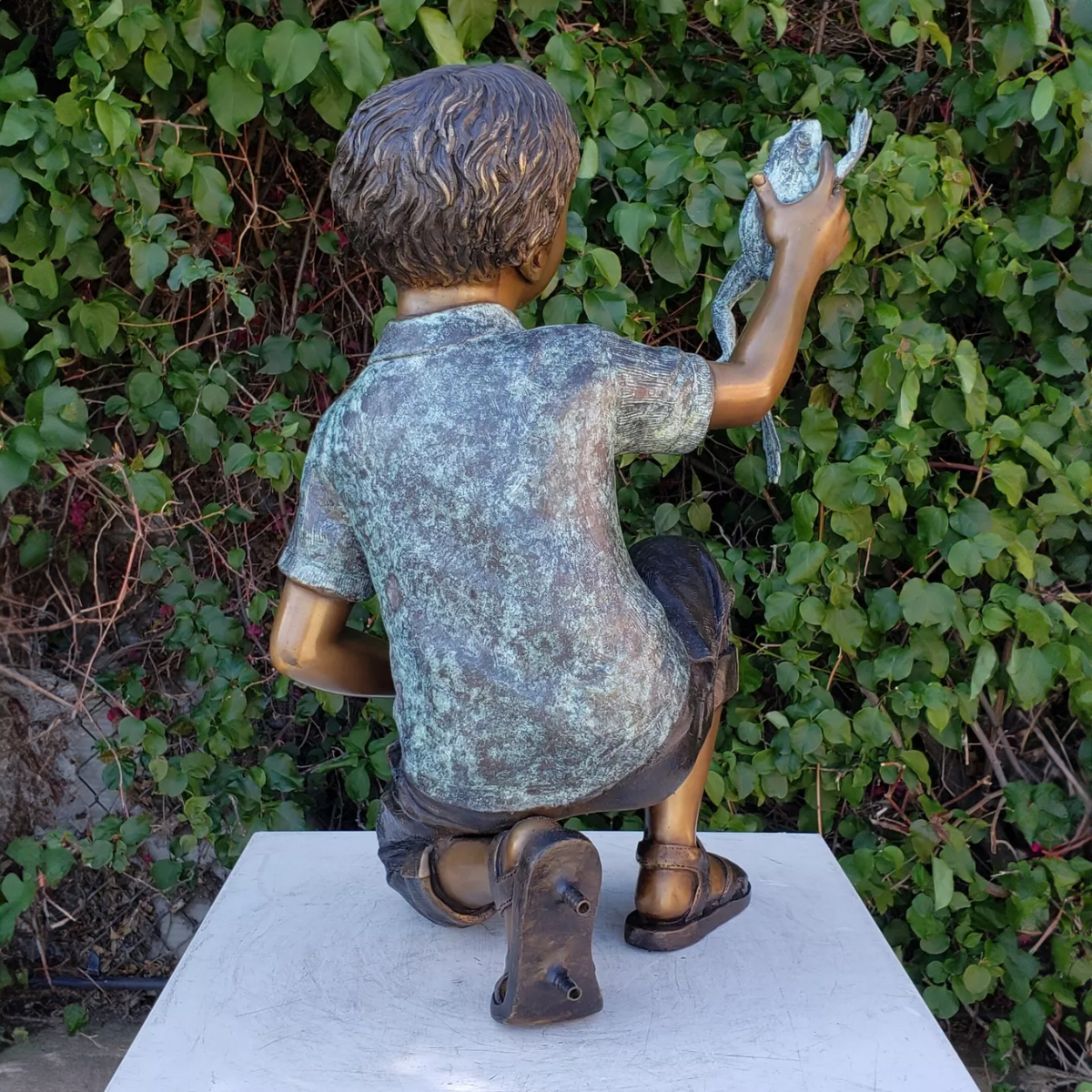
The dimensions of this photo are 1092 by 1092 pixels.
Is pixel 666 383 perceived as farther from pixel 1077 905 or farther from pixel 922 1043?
pixel 1077 905

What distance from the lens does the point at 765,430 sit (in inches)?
60.6

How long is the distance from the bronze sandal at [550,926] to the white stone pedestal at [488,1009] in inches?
2.0

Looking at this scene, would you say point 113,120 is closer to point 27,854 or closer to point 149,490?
point 149,490

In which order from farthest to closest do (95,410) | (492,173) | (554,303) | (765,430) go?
1. (95,410)
2. (554,303)
3. (765,430)
4. (492,173)

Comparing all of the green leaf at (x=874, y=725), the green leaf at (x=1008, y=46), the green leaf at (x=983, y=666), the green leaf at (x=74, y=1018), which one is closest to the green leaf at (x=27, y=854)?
the green leaf at (x=74, y=1018)

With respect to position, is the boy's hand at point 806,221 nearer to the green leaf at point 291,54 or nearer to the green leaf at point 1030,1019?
the green leaf at point 291,54

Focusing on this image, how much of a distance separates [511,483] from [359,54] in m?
0.90

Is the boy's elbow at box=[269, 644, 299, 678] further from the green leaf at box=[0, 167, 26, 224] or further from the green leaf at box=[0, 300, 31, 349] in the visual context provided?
the green leaf at box=[0, 167, 26, 224]

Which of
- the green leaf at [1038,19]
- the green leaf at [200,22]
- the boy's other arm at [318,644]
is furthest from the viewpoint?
the green leaf at [200,22]

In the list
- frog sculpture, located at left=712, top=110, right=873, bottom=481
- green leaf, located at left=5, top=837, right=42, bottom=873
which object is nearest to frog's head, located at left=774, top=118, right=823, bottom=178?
frog sculpture, located at left=712, top=110, right=873, bottom=481

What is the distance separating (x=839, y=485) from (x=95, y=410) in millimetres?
1483

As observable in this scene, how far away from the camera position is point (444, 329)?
135 centimetres

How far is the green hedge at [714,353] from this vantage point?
6.37 ft

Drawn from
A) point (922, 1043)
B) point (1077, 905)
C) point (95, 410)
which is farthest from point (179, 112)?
point (1077, 905)
